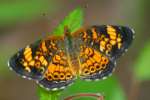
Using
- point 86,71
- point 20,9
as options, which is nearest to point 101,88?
point 86,71

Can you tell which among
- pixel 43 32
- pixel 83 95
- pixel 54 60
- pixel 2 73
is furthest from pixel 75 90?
pixel 43 32

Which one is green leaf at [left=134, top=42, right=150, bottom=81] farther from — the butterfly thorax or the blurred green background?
the butterfly thorax

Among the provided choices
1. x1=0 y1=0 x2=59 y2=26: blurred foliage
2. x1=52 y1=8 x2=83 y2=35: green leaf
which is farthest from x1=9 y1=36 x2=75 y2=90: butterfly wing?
x1=0 y1=0 x2=59 y2=26: blurred foliage

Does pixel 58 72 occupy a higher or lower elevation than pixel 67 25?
lower

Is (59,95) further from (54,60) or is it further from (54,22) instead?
(54,22)

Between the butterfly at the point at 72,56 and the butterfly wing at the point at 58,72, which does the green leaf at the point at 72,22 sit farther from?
the butterfly wing at the point at 58,72

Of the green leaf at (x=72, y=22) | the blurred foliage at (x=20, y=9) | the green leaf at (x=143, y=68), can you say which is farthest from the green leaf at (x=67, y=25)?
the blurred foliage at (x=20, y=9)

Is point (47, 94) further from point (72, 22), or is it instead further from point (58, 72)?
point (72, 22)
